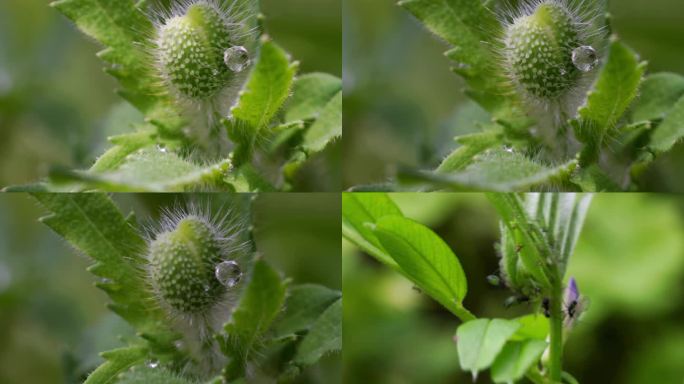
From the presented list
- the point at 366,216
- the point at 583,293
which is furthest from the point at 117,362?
the point at 583,293

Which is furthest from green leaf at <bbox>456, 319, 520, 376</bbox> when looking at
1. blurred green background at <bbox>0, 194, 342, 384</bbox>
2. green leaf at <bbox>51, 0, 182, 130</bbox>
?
green leaf at <bbox>51, 0, 182, 130</bbox>

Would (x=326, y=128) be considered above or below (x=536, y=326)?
above

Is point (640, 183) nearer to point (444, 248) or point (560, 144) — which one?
point (560, 144)

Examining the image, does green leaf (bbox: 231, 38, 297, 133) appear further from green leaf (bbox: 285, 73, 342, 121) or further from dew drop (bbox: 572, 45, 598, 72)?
→ dew drop (bbox: 572, 45, 598, 72)

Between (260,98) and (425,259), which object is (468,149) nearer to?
(425,259)

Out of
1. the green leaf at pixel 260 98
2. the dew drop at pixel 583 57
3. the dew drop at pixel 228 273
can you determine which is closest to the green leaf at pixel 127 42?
the green leaf at pixel 260 98

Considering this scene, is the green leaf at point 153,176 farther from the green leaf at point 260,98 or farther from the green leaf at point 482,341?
the green leaf at point 482,341
